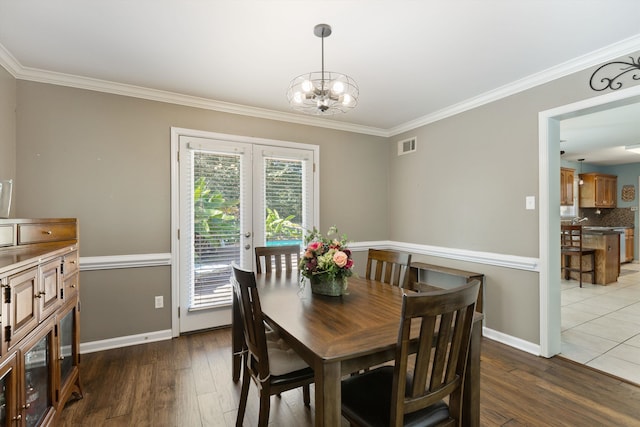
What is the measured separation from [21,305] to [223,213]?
2143 millimetres

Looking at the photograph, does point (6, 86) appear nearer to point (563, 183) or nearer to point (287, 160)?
point (287, 160)

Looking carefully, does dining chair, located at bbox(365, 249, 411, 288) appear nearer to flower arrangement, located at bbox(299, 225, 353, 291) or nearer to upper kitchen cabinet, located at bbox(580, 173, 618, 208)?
flower arrangement, located at bbox(299, 225, 353, 291)

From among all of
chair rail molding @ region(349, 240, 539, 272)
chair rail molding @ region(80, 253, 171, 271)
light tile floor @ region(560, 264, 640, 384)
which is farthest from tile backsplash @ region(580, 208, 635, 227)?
chair rail molding @ region(80, 253, 171, 271)

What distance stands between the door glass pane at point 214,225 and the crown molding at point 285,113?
57 cm

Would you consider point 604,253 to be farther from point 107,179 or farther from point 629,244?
point 107,179

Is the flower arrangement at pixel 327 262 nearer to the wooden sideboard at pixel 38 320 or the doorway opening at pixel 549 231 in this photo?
the wooden sideboard at pixel 38 320

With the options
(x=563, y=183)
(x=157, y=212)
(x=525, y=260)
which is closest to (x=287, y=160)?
(x=157, y=212)

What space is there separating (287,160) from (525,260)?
2756 millimetres

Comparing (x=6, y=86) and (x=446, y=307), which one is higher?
(x=6, y=86)

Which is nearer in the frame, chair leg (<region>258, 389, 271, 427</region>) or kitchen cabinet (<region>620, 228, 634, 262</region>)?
chair leg (<region>258, 389, 271, 427</region>)

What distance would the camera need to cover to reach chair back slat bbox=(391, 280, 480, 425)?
1.13m

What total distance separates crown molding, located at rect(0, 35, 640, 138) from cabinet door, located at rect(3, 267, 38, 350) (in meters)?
2.04

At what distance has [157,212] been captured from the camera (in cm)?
317

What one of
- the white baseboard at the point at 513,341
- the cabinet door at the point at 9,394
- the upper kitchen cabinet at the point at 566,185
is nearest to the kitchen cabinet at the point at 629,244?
the upper kitchen cabinet at the point at 566,185
